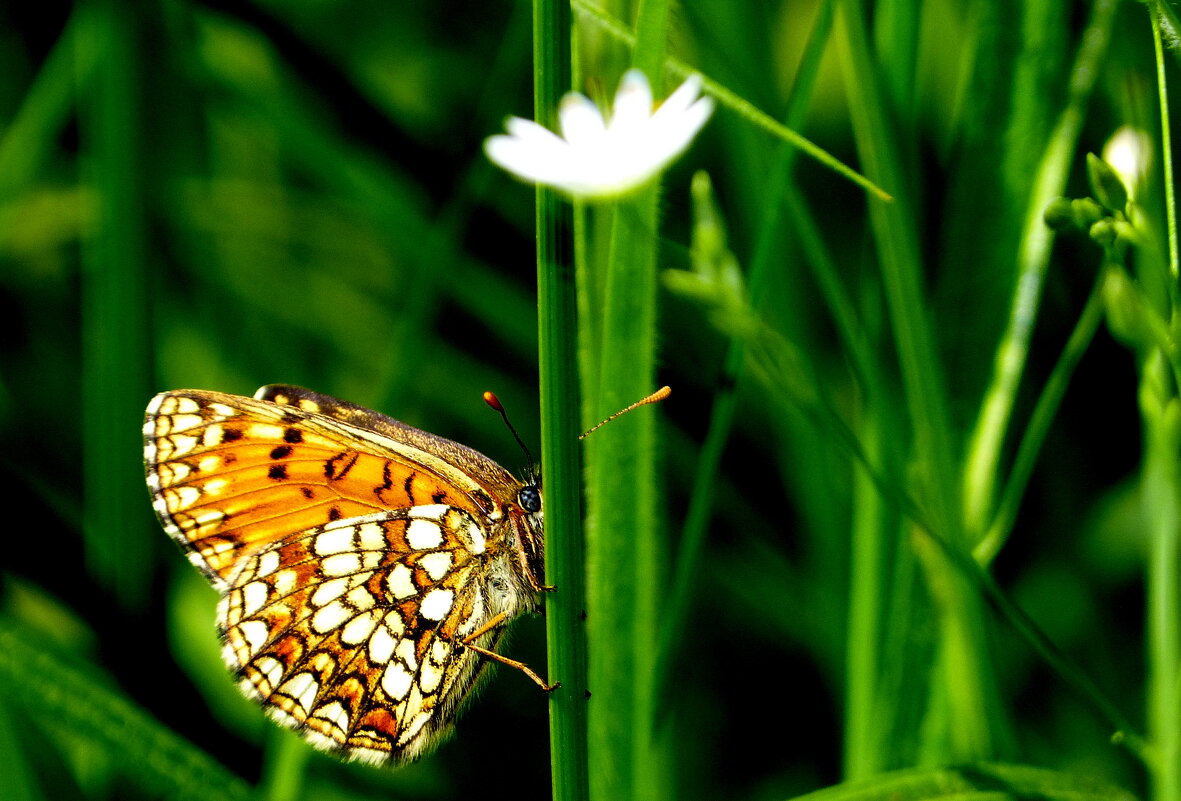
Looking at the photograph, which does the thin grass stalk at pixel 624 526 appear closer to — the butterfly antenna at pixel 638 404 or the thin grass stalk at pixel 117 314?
→ the butterfly antenna at pixel 638 404

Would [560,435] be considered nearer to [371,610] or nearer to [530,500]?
[530,500]

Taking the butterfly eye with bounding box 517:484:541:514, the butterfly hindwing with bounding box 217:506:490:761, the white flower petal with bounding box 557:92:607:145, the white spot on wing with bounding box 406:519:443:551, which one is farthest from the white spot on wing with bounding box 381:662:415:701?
the white flower petal with bounding box 557:92:607:145

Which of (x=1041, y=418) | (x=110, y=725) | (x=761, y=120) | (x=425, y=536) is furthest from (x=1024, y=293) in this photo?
(x=110, y=725)

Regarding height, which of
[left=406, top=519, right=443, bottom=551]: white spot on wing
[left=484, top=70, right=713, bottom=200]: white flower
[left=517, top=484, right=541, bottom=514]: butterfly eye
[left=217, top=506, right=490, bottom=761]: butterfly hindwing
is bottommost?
[left=217, top=506, right=490, bottom=761]: butterfly hindwing

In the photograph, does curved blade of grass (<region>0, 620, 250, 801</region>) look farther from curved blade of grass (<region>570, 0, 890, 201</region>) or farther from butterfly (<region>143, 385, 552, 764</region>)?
curved blade of grass (<region>570, 0, 890, 201</region>)

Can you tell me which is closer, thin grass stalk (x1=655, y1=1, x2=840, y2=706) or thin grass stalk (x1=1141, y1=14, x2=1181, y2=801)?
thin grass stalk (x1=1141, y1=14, x2=1181, y2=801)

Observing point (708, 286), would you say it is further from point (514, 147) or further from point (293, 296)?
point (293, 296)
